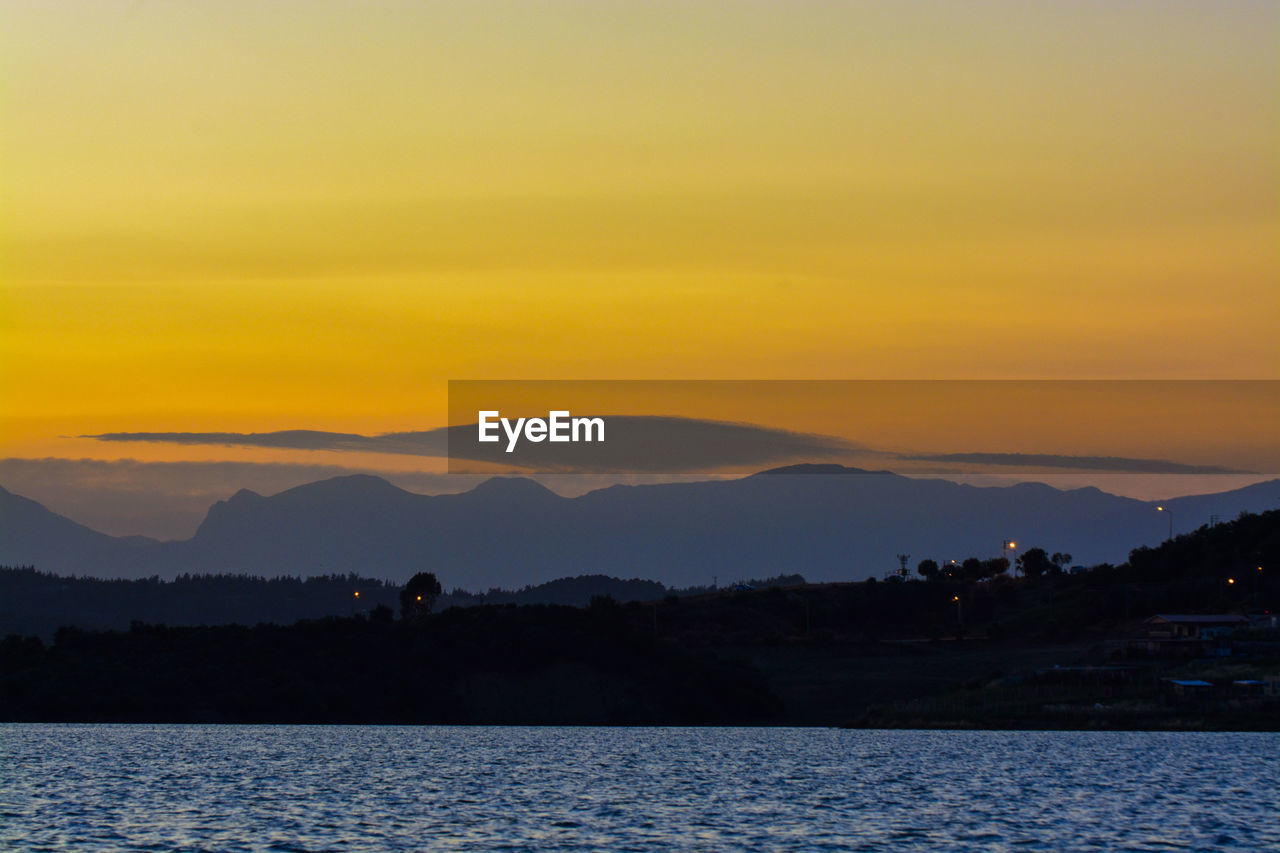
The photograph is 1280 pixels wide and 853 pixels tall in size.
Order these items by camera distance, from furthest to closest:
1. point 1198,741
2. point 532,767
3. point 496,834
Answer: point 1198,741 < point 532,767 < point 496,834

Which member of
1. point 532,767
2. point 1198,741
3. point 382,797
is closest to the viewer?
point 382,797

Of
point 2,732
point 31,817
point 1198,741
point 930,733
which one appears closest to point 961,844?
point 31,817

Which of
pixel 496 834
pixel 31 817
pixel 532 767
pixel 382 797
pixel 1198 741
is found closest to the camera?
pixel 496 834

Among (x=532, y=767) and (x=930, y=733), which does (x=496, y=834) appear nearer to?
(x=532, y=767)

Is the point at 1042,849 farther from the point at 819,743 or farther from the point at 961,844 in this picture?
the point at 819,743

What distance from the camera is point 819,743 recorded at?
176 m

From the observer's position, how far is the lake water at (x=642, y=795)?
7731 centimetres

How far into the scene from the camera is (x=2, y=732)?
199m

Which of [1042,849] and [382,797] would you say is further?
[382,797]

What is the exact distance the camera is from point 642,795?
102 metres

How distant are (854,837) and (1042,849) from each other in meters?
9.15

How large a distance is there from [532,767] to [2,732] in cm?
9699

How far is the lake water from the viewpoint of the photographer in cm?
7731

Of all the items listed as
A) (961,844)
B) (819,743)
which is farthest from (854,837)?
(819,743)
